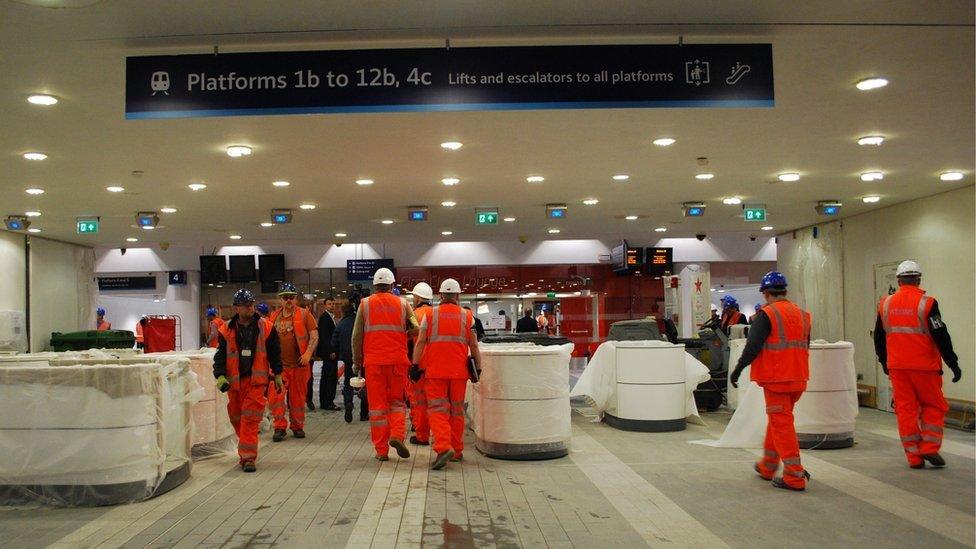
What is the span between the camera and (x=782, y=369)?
669 centimetres

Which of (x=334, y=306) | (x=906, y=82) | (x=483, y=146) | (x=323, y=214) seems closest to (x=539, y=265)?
(x=334, y=306)

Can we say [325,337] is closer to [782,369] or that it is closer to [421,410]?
[421,410]

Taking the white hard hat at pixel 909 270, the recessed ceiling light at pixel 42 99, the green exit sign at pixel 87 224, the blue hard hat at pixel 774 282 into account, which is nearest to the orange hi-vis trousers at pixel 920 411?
the white hard hat at pixel 909 270

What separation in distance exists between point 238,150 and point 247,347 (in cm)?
235

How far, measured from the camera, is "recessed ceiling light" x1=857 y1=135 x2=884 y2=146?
8680 millimetres

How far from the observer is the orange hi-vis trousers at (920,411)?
7.56m

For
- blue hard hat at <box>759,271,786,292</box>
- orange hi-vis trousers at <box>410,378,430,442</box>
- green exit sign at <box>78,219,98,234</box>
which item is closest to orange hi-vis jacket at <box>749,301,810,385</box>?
blue hard hat at <box>759,271,786,292</box>

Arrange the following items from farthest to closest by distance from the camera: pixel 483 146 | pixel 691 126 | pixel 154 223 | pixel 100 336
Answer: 1. pixel 100 336
2. pixel 154 223
3. pixel 483 146
4. pixel 691 126

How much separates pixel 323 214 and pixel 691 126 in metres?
8.20

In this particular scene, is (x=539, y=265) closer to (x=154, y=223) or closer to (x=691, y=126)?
(x=154, y=223)

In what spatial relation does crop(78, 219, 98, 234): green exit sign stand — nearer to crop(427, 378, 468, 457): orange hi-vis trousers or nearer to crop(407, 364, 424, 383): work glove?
crop(407, 364, 424, 383): work glove

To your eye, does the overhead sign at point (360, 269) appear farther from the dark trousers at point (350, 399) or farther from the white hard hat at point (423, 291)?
the white hard hat at point (423, 291)

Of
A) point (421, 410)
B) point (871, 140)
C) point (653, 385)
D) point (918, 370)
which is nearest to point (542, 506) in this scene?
point (421, 410)

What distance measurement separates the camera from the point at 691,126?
806 centimetres
